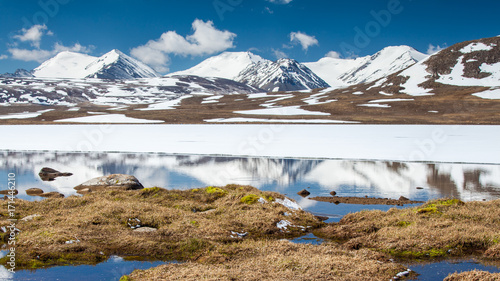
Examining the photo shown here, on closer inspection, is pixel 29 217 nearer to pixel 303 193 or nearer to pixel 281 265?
pixel 281 265

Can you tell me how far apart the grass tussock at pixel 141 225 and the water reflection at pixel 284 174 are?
4.17 m

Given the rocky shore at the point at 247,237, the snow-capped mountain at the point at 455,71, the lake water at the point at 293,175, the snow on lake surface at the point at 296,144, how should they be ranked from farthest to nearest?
the snow-capped mountain at the point at 455,71
the snow on lake surface at the point at 296,144
the lake water at the point at 293,175
the rocky shore at the point at 247,237

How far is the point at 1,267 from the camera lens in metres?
10.9

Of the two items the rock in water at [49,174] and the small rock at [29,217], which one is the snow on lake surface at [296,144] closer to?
the rock in water at [49,174]

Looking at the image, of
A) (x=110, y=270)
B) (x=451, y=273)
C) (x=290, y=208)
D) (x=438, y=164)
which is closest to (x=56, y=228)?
(x=110, y=270)

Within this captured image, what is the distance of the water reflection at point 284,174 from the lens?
21.9 metres

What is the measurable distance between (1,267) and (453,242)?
13038mm

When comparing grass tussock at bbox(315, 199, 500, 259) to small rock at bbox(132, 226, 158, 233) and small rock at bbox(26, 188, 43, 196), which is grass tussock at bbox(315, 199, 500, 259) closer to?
small rock at bbox(132, 226, 158, 233)

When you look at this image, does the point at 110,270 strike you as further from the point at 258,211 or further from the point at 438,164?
the point at 438,164

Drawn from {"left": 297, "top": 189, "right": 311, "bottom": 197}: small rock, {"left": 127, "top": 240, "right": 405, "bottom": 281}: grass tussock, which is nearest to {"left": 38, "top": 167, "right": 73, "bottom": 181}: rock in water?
{"left": 297, "top": 189, "right": 311, "bottom": 197}: small rock

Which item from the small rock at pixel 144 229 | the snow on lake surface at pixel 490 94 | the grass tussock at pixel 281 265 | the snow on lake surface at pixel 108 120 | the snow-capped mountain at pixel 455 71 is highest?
the snow-capped mountain at pixel 455 71

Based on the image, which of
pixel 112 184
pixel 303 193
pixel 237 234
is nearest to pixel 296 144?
pixel 303 193

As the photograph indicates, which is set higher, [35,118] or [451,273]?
[35,118]

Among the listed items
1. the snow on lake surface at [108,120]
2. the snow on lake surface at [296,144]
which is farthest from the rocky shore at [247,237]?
the snow on lake surface at [108,120]
